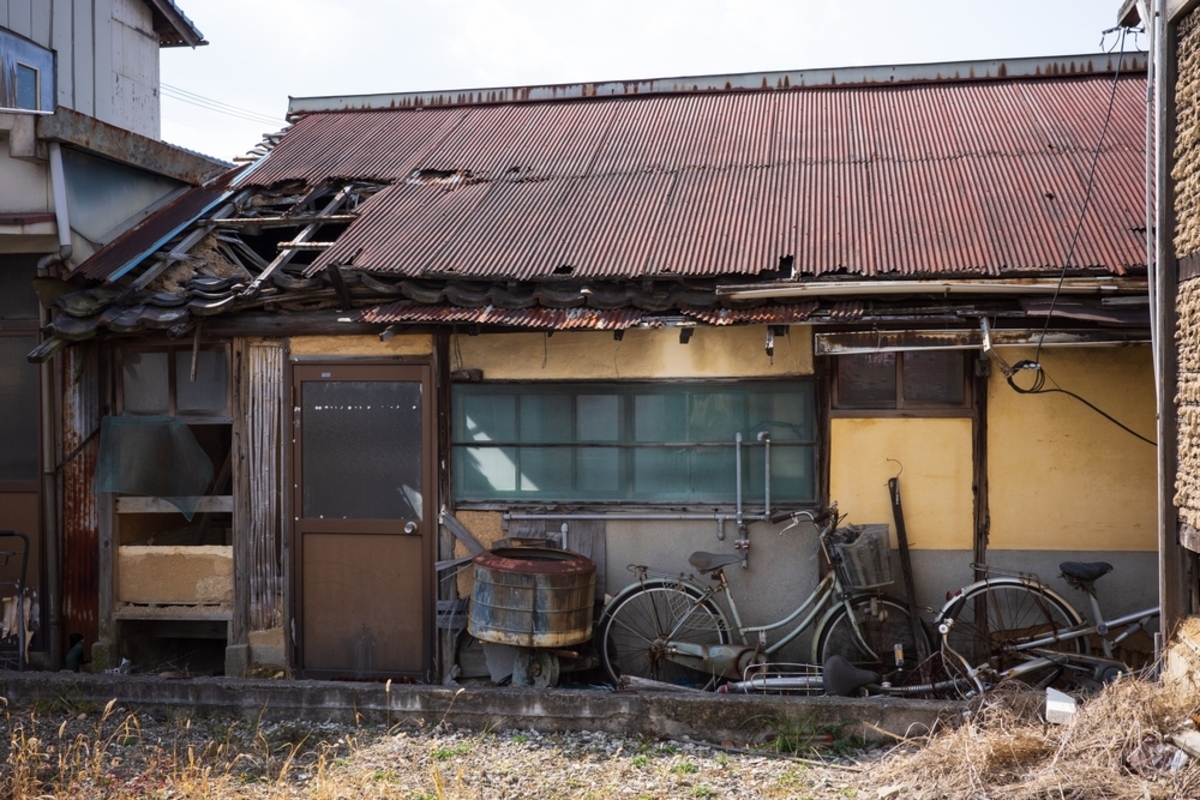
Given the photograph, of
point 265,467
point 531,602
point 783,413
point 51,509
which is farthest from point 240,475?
point 783,413

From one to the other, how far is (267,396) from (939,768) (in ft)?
19.9

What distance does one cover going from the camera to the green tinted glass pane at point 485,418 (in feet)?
27.1

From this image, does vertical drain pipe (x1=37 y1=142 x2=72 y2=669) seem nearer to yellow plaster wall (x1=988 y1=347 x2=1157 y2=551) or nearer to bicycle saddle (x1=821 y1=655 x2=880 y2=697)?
bicycle saddle (x1=821 y1=655 x2=880 y2=697)

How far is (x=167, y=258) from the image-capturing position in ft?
28.4

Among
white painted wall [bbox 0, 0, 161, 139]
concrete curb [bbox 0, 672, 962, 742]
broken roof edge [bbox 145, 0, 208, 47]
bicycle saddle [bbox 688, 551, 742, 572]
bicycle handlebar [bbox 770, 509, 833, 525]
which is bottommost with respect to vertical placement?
concrete curb [bbox 0, 672, 962, 742]

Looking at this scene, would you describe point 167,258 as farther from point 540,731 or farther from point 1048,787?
point 1048,787

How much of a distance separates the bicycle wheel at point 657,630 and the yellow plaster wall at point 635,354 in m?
1.79

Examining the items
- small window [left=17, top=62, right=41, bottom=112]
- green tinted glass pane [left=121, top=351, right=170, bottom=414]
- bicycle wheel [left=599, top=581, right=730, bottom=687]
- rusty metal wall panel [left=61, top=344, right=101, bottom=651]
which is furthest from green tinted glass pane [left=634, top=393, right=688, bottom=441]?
small window [left=17, top=62, right=41, bottom=112]

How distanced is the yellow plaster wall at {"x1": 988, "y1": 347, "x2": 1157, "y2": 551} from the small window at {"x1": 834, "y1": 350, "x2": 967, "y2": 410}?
0.31 m

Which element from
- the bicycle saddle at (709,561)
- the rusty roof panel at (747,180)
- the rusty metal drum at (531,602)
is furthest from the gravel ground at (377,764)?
the rusty roof panel at (747,180)

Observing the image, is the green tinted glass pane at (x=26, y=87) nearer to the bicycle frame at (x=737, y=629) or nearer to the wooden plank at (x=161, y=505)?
the wooden plank at (x=161, y=505)

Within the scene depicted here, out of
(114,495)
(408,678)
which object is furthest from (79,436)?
(408,678)

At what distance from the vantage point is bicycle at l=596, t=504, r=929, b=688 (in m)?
7.40

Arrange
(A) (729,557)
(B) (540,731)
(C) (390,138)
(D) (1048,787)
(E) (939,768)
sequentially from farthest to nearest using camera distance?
(C) (390,138) → (A) (729,557) → (B) (540,731) → (E) (939,768) → (D) (1048,787)
